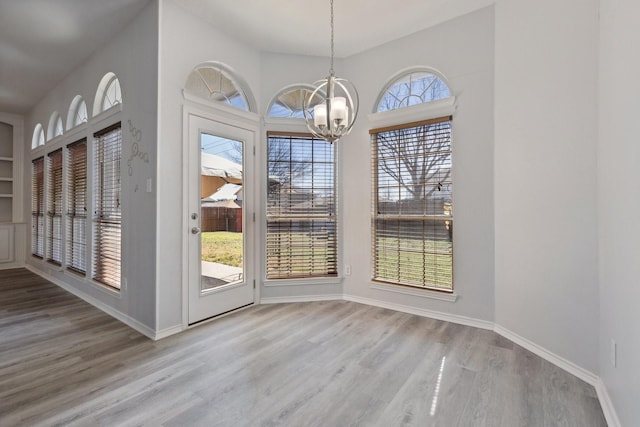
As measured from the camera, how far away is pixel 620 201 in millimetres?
1546

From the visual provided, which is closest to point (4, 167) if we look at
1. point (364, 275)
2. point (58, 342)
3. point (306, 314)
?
point (58, 342)

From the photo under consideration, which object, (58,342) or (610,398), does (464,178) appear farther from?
(58,342)

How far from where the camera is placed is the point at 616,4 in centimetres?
165

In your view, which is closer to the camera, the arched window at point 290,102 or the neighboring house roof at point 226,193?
the neighboring house roof at point 226,193

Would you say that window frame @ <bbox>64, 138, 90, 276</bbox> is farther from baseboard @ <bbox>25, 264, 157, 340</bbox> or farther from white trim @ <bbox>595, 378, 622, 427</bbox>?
white trim @ <bbox>595, 378, 622, 427</bbox>

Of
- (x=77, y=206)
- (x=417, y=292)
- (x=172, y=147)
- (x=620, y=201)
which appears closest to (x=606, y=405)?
(x=620, y=201)

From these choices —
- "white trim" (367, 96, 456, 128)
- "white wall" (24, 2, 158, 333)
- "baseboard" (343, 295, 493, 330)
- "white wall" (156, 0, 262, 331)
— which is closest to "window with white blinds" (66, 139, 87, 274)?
"white wall" (24, 2, 158, 333)

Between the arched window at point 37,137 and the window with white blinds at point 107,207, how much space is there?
2.80 metres

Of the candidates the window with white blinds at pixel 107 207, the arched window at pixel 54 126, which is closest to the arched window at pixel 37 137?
the arched window at pixel 54 126

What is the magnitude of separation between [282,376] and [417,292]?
1.76 m

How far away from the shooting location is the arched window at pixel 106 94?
3389mm

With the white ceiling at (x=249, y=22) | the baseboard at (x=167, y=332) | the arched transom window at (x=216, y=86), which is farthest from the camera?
the arched transom window at (x=216, y=86)

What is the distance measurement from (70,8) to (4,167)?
16.7ft

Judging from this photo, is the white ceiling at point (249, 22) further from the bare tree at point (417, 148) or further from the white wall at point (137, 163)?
the bare tree at point (417, 148)
